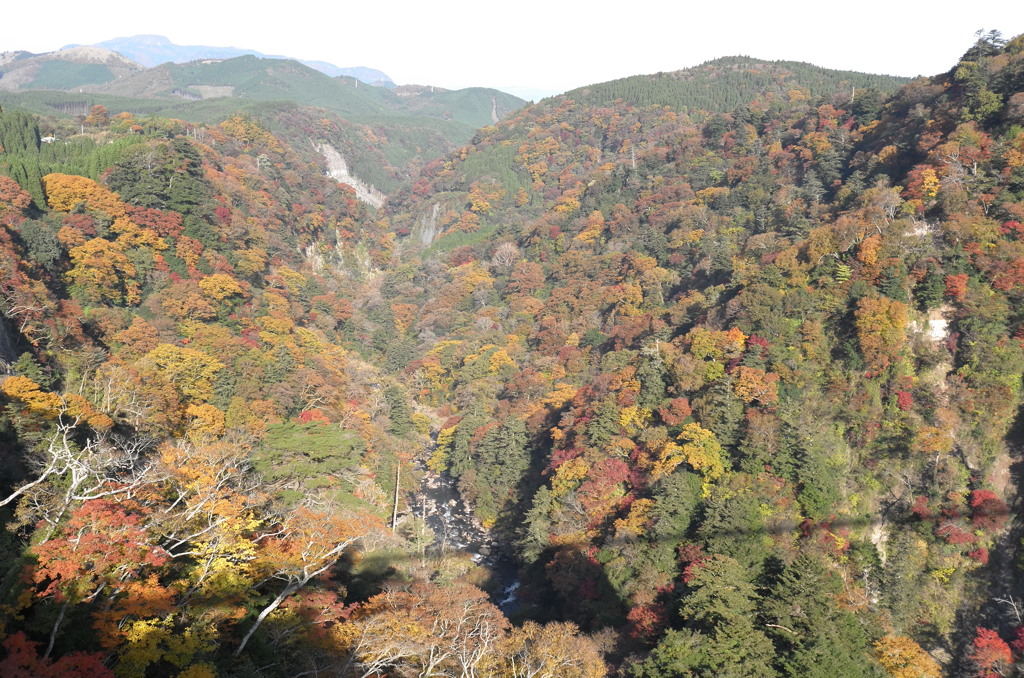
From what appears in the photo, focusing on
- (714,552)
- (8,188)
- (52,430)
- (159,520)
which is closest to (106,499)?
(159,520)

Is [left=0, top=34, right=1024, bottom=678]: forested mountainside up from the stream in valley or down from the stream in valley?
up

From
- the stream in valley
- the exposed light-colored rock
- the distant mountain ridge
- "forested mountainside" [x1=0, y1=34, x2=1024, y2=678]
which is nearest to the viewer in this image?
"forested mountainside" [x1=0, y1=34, x2=1024, y2=678]

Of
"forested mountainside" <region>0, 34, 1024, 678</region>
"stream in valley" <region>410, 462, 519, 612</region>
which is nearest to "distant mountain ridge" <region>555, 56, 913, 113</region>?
"forested mountainside" <region>0, 34, 1024, 678</region>

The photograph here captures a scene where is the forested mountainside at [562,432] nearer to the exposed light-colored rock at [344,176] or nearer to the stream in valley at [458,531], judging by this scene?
the stream in valley at [458,531]

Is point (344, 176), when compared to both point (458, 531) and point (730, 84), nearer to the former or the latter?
point (730, 84)

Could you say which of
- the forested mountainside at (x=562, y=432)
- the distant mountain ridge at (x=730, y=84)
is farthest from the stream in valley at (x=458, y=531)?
the distant mountain ridge at (x=730, y=84)

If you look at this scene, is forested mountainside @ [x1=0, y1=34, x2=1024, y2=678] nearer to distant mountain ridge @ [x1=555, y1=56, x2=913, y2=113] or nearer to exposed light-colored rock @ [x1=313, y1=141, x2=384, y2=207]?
distant mountain ridge @ [x1=555, y1=56, x2=913, y2=113]

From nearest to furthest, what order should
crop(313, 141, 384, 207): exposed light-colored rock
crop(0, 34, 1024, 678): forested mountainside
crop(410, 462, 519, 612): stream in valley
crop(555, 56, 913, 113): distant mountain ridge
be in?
crop(0, 34, 1024, 678): forested mountainside
crop(410, 462, 519, 612): stream in valley
crop(555, 56, 913, 113): distant mountain ridge
crop(313, 141, 384, 207): exposed light-colored rock

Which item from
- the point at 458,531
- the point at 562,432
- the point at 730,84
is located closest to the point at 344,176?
the point at 730,84
